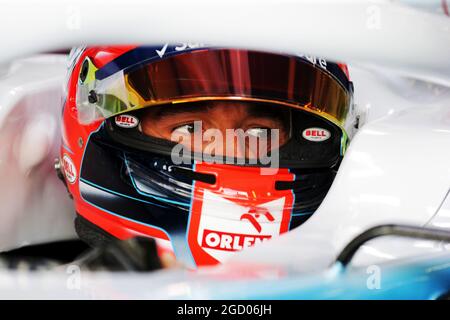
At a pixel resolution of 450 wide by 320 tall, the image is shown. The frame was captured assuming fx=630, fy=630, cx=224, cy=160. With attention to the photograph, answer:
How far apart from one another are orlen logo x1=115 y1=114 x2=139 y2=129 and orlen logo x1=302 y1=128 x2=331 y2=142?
10.8 inches

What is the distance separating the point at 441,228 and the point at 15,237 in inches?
28.2

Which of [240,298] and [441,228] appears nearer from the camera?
[240,298]

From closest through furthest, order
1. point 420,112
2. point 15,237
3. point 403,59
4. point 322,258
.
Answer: point 403,59 → point 322,258 → point 420,112 → point 15,237

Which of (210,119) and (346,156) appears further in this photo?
(210,119)

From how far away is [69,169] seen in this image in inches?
39.9

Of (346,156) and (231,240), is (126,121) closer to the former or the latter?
(231,240)

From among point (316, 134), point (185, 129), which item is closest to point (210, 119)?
point (185, 129)

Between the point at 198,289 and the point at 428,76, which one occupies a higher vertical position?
the point at 428,76

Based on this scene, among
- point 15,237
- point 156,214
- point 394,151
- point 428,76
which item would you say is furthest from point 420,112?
point 15,237

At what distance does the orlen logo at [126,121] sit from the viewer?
981 millimetres

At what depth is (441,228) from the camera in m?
0.73

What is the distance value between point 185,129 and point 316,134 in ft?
0.71
